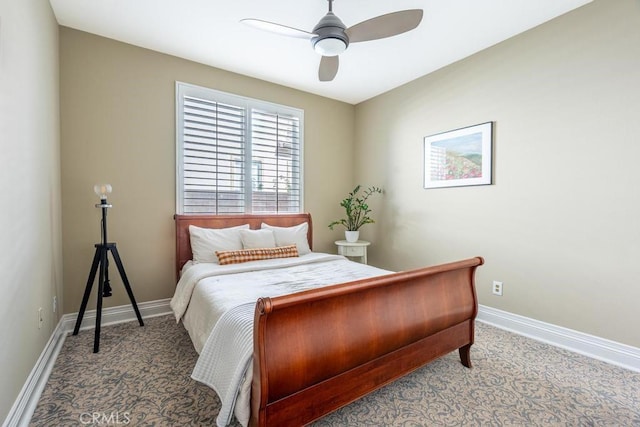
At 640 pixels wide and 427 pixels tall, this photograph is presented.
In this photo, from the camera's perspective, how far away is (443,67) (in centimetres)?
343

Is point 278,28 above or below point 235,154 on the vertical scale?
above

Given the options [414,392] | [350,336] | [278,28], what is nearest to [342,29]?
[278,28]

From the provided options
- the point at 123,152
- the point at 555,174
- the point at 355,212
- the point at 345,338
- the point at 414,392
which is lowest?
the point at 414,392

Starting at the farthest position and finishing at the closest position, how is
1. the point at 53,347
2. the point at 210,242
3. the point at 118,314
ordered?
the point at 210,242
the point at 118,314
the point at 53,347

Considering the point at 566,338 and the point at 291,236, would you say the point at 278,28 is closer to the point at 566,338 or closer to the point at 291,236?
the point at 291,236

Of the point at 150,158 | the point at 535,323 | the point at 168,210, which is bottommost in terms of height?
the point at 535,323

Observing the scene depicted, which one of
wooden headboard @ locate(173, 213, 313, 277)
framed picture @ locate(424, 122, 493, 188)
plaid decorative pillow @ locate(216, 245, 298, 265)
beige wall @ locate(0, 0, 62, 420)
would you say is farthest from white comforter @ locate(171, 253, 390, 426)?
framed picture @ locate(424, 122, 493, 188)

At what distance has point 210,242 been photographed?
3119mm

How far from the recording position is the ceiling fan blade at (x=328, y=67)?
2484mm

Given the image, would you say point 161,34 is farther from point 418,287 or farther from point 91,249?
point 418,287

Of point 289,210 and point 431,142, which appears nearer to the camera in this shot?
point 431,142

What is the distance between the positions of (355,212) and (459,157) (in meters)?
1.68

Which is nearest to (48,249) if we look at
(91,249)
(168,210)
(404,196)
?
(91,249)

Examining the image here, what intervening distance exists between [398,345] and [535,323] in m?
1.82
